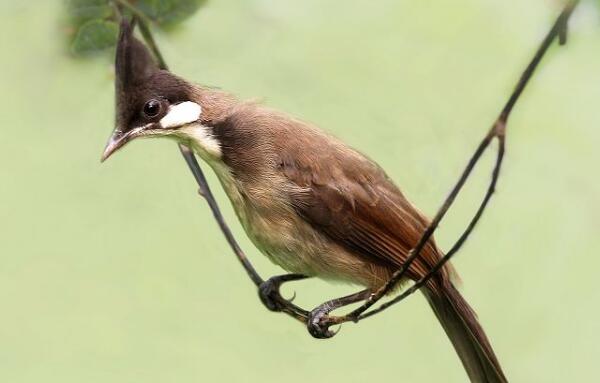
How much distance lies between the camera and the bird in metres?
3.58

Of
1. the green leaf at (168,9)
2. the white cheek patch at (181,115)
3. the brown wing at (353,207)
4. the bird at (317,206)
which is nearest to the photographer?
the green leaf at (168,9)

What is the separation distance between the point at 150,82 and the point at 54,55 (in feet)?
1.26

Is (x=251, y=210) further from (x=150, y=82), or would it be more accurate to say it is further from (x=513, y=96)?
(x=513, y=96)

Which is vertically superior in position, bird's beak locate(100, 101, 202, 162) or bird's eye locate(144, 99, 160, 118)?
bird's eye locate(144, 99, 160, 118)

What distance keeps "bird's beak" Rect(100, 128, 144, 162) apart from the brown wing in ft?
2.37

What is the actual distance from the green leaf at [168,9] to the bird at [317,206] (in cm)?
34

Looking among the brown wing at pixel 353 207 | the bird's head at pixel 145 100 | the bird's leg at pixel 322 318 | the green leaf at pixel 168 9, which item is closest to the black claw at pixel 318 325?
the bird's leg at pixel 322 318

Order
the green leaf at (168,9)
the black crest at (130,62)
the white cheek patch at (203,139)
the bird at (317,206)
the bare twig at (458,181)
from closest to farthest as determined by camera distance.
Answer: the bare twig at (458,181), the black crest at (130,62), the green leaf at (168,9), the white cheek patch at (203,139), the bird at (317,206)

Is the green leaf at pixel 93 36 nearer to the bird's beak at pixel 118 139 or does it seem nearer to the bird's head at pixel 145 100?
the bird's head at pixel 145 100

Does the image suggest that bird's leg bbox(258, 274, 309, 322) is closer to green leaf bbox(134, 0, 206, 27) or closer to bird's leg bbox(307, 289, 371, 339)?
bird's leg bbox(307, 289, 371, 339)

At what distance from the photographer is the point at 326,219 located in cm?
372

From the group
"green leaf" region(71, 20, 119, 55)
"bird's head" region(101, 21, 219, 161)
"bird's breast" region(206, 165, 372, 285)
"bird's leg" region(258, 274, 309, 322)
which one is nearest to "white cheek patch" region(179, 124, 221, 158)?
"bird's head" region(101, 21, 219, 161)

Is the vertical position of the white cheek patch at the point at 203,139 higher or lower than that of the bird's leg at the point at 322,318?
higher

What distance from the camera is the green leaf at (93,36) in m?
3.15
